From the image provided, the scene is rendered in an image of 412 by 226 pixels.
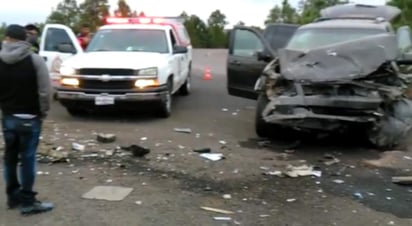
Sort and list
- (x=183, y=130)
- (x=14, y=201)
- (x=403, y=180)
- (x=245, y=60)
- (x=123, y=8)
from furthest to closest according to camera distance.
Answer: (x=123, y=8)
(x=245, y=60)
(x=183, y=130)
(x=403, y=180)
(x=14, y=201)

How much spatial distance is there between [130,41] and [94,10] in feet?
69.8

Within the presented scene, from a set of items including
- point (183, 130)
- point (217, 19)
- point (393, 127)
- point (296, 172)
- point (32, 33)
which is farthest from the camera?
point (217, 19)

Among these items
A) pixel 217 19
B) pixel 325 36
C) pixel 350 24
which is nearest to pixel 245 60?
pixel 325 36

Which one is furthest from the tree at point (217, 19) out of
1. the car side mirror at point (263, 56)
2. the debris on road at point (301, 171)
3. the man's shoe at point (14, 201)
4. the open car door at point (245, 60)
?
the man's shoe at point (14, 201)

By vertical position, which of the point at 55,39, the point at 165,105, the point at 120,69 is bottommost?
the point at 165,105

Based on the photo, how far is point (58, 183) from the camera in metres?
6.86

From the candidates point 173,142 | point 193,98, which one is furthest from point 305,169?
point 193,98

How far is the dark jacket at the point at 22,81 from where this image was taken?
18.4 feet

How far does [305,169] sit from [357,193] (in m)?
1.03

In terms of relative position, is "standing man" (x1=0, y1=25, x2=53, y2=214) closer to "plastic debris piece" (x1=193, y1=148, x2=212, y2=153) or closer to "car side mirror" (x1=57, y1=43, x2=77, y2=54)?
"plastic debris piece" (x1=193, y1=148, x2=212, y2=153)

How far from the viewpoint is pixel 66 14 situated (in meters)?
34.3

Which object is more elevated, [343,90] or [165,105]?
[343,90]

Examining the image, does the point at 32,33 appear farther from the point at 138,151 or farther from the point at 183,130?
the point at 183,130

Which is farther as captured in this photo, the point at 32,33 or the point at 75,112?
the point at 75,112
